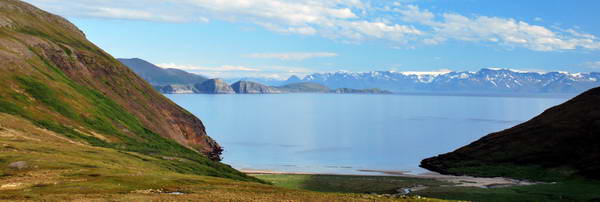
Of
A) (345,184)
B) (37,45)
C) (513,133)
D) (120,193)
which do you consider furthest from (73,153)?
(513,133)

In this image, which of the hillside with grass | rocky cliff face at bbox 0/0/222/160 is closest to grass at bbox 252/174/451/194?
the hillside with grass

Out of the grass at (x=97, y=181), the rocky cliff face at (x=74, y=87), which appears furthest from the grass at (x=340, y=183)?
the rocky cliff face at (x=74, y=87)

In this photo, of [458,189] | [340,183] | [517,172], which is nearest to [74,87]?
[340,183]

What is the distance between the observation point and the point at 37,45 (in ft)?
520

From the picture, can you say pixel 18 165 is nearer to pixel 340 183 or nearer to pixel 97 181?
pixel 97 181

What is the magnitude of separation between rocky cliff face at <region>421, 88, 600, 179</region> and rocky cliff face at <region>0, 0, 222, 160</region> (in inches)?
2793

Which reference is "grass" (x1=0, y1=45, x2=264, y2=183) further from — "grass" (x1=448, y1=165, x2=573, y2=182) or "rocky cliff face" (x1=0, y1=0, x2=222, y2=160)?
"grass" (x1=448, y1=165, x2=573, y2=182)

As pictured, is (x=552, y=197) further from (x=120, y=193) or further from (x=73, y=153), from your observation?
(x=73, y=153)

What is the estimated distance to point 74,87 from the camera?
147 m

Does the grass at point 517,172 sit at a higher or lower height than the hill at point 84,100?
lower

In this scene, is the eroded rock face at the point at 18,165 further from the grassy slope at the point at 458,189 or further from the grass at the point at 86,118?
the grassy slope at the point at 458,189

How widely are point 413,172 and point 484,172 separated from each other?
22225mm

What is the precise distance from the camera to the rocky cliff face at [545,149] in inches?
4984

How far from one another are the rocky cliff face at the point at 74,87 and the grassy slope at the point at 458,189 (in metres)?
43.9
